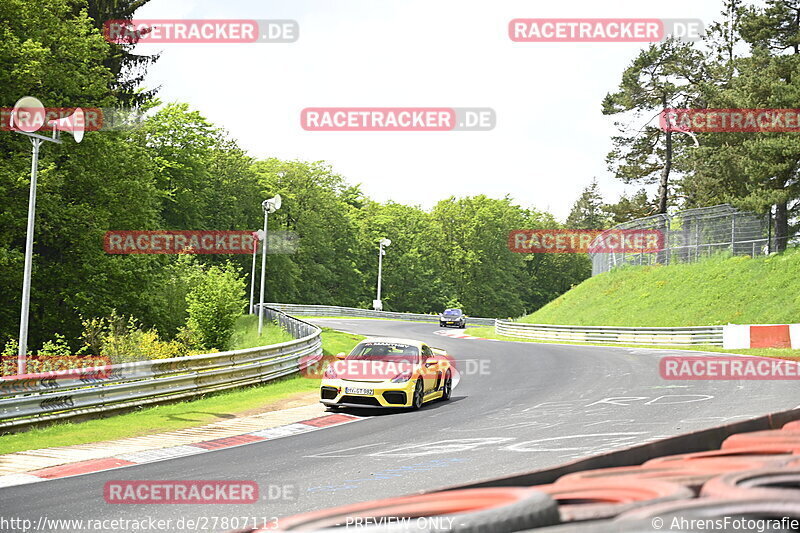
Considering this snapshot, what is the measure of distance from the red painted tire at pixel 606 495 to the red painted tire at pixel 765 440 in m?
1.95

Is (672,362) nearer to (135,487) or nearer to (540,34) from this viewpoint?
(540,34)

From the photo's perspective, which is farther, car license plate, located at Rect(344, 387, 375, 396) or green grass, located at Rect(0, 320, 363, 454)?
car license plate, located at Rect(344, 387, 375, 396)

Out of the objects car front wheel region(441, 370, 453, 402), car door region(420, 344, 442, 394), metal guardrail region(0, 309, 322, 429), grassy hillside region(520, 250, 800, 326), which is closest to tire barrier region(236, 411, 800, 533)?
metal guardrail region(0, 309, 322, 429)

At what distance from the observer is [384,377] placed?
16156 millimetres

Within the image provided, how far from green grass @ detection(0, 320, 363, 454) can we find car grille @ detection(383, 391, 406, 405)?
9.69 feet

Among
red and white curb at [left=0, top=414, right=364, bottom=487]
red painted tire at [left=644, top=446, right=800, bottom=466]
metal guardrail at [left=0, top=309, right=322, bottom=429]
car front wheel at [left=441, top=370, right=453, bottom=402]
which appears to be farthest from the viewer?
car front wheel at [left=441, top=370, right=453, bottom=402]

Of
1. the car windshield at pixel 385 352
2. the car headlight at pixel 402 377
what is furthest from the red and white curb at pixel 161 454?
the car windshield at pixel 385 352

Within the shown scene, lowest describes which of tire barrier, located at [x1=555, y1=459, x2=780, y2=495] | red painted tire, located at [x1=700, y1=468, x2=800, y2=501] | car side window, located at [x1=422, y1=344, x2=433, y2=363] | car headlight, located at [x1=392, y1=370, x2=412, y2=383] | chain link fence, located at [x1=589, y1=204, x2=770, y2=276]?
car headlight, located at [x1=392, y1=370, x2=412, y2=383]

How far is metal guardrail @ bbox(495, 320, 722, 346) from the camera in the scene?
36000mm

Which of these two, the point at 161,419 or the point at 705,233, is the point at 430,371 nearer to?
the point at 161,419

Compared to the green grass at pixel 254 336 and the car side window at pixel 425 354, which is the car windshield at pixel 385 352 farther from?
the green grass at pixel 254 336

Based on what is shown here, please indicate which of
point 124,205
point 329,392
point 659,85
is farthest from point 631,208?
point 329,392

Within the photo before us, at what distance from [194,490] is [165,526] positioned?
1528 millimetres

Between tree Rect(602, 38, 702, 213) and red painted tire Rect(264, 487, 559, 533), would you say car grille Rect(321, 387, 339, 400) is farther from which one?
tree Rect(602, 38, 702, 213)
